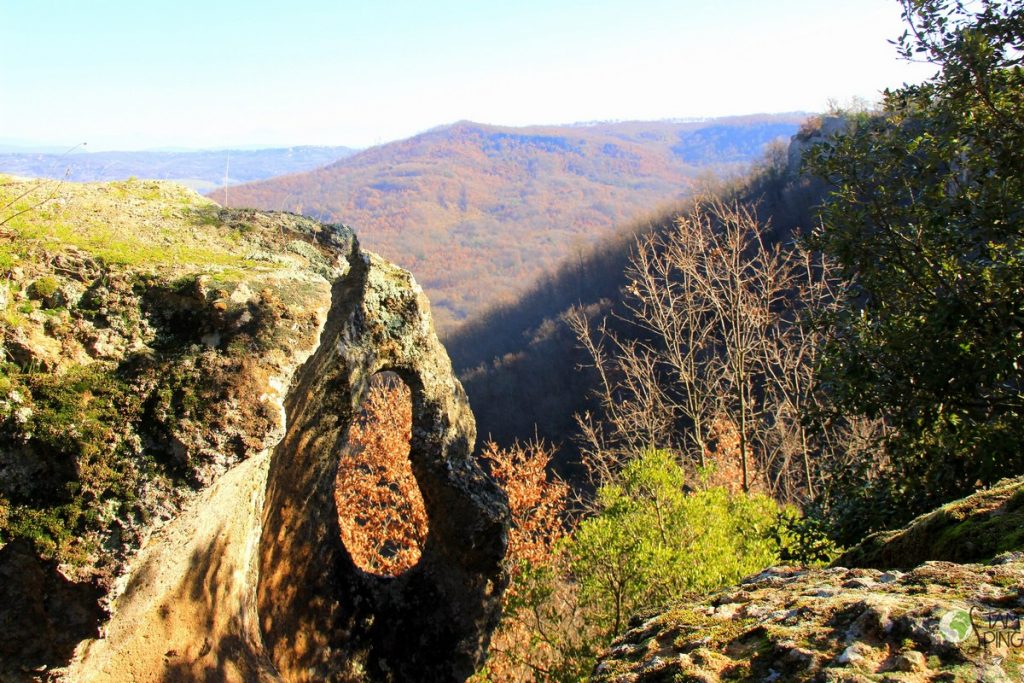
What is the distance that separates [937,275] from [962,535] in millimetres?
2970

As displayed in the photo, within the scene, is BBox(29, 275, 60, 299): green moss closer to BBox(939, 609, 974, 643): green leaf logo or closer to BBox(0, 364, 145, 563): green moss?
BBox(0, 364, 145, 563): green moss

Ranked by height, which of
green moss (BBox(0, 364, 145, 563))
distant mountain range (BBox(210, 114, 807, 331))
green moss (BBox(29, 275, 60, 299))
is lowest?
distant mountain range (BBox(210, 114, 807, 331))

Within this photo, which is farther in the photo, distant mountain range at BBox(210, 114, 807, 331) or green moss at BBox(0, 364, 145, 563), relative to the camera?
distant mountain range at BBox(210, 114, 807, 331)

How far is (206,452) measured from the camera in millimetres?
4020

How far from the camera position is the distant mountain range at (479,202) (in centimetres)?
10388

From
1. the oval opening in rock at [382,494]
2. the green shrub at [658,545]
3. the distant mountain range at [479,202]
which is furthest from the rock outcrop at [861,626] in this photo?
the distant mountain range at [479,202]

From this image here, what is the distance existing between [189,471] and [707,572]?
525cm

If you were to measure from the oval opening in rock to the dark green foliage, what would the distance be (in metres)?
8.18

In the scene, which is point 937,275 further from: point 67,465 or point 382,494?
point 382,494

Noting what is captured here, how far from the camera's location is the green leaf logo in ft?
7.35

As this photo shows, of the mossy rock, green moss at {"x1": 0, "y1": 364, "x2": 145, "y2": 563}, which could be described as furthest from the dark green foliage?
green moss at {"x1": 0, "y1": 364, "x2": 145, "y2": 563}

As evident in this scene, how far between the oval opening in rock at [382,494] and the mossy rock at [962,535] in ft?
29.3

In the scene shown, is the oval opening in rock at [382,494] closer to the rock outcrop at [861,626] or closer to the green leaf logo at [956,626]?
the rock outcrop at [861,626]

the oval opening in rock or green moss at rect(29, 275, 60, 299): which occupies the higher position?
green moss at rect(29, 275, 60, 299)
